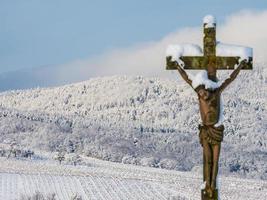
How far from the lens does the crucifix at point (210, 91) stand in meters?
10.8

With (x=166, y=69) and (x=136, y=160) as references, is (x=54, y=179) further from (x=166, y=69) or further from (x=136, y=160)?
(x=166, y=69)

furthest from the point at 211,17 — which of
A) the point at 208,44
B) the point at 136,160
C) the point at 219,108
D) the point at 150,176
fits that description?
the point at 136,160

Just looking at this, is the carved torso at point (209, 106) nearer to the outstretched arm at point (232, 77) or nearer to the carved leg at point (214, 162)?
the outstretched arm at point (232, 77)

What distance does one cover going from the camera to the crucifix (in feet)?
35.3

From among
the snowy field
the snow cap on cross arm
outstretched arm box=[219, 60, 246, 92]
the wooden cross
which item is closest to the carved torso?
outstretched arm box=[219, 60, 246, 92]

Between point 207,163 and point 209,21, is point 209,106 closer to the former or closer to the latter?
point 207,163

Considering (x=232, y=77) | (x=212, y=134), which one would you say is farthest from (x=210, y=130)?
(x=232, y=77)

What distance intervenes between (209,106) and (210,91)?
210mm

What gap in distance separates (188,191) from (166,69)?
90.0 metres

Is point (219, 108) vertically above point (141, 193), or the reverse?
point (219, 108)

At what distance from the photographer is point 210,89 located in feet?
35.3

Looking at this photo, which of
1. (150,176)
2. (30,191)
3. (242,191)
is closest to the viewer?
(30,191)

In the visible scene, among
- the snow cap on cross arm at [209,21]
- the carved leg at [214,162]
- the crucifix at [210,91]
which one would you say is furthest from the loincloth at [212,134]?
the snow cap on cross arm at [209,21]

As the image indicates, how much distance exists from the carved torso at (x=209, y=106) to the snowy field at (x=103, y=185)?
248ft
